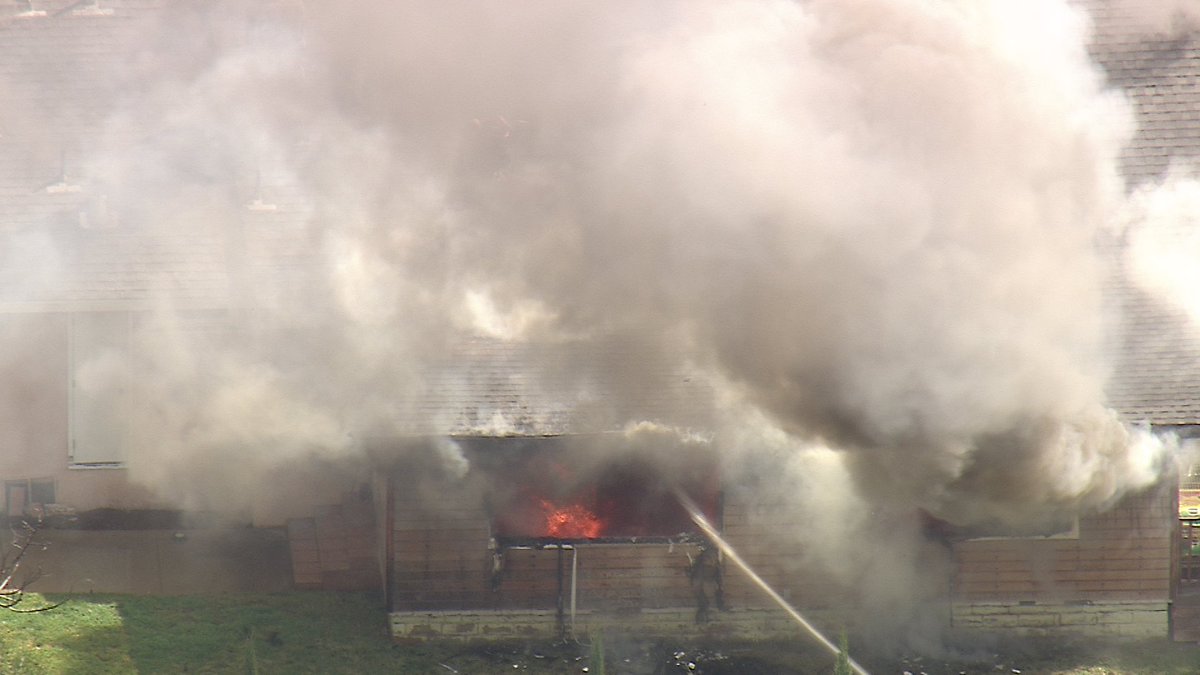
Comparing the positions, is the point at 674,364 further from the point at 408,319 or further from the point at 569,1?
the point at 569,1

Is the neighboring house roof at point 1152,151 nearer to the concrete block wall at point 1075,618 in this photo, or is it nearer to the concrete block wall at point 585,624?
the concrete block wall at point 1075,618

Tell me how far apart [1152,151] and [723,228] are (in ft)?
22.9

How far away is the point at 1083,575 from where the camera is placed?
15.4 m

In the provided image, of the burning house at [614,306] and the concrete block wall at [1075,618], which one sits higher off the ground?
the burning house at [614,306]

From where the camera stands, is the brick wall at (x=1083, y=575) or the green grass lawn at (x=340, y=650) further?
the brick wall at (x=1083, y=575)

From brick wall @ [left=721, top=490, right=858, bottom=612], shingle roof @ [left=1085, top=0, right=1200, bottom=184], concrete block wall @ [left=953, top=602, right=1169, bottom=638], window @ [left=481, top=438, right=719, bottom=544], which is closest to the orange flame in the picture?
window @ [left=481, top=438, right=719, bottom=544]

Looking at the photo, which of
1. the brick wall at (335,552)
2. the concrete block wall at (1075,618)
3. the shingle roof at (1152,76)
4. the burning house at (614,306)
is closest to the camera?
the burning house at (614,306)

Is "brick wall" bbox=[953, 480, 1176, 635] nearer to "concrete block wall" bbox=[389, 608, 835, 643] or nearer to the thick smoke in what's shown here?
the thick smoke

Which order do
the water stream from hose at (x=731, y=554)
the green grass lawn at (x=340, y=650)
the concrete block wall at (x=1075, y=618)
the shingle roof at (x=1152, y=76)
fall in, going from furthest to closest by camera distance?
the shingle roof at (x=1152, y=76), the concrete block wall at (x=1075, y=618), the water stream from hose at (x=731, y=554), the green grass lawn at (x=340, y=650)

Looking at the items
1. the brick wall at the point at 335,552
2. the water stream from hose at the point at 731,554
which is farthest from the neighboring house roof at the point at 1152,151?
the brick wall at the point at 335,552

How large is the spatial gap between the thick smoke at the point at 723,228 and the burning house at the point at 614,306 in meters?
0.04

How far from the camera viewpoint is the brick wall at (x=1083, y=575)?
15367 mm

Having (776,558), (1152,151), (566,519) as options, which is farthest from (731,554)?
(1152,151)

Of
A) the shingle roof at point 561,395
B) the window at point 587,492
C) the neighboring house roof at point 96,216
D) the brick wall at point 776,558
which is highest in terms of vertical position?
the neighboring house roof at point 96,216
